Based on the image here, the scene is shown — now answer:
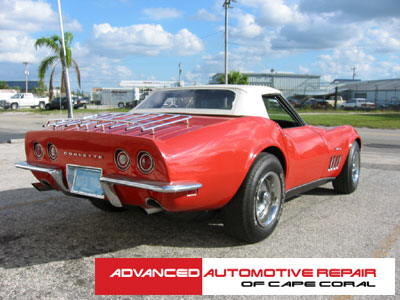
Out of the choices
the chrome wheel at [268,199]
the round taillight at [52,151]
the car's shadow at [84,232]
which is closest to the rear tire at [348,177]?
the chrome wheel at [268,199]

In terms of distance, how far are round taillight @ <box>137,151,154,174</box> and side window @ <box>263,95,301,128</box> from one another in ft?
5.28

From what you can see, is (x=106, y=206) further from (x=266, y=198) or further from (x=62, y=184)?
(x=266, y=198)

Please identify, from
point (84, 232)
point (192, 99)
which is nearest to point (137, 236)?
point (84, 232)

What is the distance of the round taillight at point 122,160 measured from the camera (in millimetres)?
2934

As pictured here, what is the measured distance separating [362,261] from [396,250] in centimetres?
44

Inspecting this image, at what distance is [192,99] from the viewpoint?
4.13 metres

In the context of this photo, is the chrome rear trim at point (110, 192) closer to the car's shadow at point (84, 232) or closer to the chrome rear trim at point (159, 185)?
the chrome rear trim at point (159, 185)

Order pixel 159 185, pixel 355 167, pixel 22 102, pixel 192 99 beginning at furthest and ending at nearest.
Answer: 1. pixel 22 102
2. pixel 355 167
3. pixel 192 99
4. pixel 159 185

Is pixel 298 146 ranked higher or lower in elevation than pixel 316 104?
higher

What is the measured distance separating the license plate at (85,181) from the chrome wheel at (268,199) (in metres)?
1.32

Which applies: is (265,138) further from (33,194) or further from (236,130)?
(33,194)

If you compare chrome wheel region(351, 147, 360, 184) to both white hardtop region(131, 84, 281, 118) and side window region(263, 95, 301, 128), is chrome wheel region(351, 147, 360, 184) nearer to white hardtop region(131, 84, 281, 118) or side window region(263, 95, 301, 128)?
side window region(263, 95, 301, 128)

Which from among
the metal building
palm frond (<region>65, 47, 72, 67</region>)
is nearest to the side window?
palm frond (<region>65, 47, 72, 67</region>)

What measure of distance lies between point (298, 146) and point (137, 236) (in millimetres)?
1794
